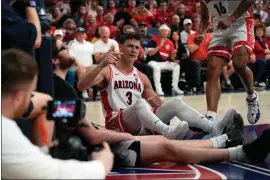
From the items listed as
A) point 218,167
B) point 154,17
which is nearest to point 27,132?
point 218,167

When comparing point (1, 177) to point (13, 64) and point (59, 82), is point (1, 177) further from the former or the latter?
point (59, 82)

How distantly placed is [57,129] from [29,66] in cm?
39

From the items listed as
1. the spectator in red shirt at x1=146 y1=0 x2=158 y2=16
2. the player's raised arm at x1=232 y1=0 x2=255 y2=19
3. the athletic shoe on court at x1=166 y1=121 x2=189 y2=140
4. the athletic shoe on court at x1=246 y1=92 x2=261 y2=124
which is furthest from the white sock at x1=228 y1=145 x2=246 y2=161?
the spectator in red shirt at x1=146 y1=0 x2=158 y2=16

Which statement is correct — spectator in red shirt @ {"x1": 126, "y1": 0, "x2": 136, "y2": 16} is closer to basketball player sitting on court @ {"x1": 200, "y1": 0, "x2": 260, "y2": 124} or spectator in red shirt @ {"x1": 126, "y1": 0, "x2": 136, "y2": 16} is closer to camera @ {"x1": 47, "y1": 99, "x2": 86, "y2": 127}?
basketball player sitting on court @ {"x1": 200, "y1": 0, "x2": 260, "y2": 124}

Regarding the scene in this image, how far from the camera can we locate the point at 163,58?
11641 millimetres

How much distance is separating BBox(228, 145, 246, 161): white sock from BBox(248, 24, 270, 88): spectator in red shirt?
26.1 feet

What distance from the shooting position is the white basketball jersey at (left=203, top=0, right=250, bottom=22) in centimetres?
623

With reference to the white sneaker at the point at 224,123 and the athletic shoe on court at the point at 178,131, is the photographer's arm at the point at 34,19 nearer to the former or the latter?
the athletic shoe on court at the point at 178,131

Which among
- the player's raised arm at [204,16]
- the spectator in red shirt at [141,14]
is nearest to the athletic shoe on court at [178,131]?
the player's raised arm at [204,16]

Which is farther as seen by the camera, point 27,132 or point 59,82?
point 59,82

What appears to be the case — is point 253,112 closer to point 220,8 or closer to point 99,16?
point 220,8

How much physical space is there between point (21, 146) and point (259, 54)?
1014 cm

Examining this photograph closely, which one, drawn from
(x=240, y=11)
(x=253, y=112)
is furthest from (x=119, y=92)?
(x=253, y=112)

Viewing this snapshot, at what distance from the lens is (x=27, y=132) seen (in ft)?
11.0
